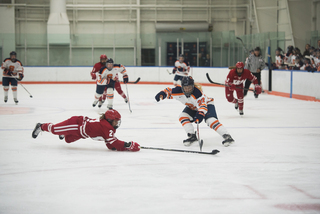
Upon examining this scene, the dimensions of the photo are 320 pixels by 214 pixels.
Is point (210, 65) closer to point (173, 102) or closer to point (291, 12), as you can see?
point (291, 12)

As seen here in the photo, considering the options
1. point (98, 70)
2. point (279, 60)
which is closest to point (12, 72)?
point (98, 70)

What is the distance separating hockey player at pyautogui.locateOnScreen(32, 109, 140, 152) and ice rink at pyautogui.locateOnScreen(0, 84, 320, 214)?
0.37ft

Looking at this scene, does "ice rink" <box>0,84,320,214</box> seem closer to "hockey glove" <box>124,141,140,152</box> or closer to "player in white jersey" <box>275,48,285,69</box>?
"hockey glove" <box>124,141,140,152</box>

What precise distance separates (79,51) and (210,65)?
19.7 ft

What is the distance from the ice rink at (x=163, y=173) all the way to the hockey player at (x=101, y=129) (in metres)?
0.11

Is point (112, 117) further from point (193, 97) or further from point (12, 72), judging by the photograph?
point (12, 72)

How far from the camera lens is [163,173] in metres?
3.64

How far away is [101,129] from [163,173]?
3.53 feet

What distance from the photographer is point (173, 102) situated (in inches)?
407

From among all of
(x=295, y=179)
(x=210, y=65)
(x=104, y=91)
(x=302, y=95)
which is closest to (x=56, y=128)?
(x=295, y=179)

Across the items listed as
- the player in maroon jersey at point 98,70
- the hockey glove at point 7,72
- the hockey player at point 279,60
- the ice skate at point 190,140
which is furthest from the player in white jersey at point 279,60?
the ice skate at point 190,140

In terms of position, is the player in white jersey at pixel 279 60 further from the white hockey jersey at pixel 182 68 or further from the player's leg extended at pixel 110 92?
the player's leg extended at pixel 110 92

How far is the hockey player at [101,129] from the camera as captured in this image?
441 cm

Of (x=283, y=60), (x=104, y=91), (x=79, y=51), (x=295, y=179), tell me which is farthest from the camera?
(x=79, y=51)
